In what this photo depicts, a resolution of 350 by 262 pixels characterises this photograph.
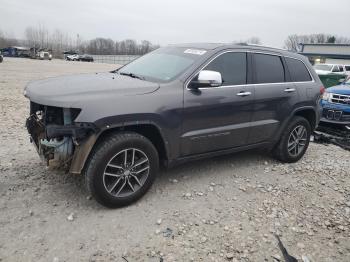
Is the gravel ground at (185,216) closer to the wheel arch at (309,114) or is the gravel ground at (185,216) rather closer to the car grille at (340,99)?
the wheel arch at (309,114)

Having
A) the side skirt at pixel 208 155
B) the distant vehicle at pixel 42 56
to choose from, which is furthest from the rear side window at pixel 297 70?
the distant vehicle at pixel 42 56

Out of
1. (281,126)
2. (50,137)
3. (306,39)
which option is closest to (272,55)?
(281,126)

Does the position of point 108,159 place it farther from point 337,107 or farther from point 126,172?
point 337,107

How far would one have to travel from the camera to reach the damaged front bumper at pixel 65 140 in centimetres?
320

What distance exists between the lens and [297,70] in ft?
→ 17.4

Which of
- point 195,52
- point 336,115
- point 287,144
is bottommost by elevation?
point 287,144

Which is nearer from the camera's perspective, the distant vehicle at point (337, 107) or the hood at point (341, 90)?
the distant vehicle at point (337, 107)

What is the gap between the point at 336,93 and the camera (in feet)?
26.2

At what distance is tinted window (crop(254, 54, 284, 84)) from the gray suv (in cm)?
2

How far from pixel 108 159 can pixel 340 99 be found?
6.58 meters

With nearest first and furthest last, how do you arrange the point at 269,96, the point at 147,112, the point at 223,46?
the point at 147,112 < the point at 223,46 < the point at 269,96

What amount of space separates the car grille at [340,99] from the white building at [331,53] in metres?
39.6

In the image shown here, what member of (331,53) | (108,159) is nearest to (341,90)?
(108,159)

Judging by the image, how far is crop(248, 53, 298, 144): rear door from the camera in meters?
4.65
